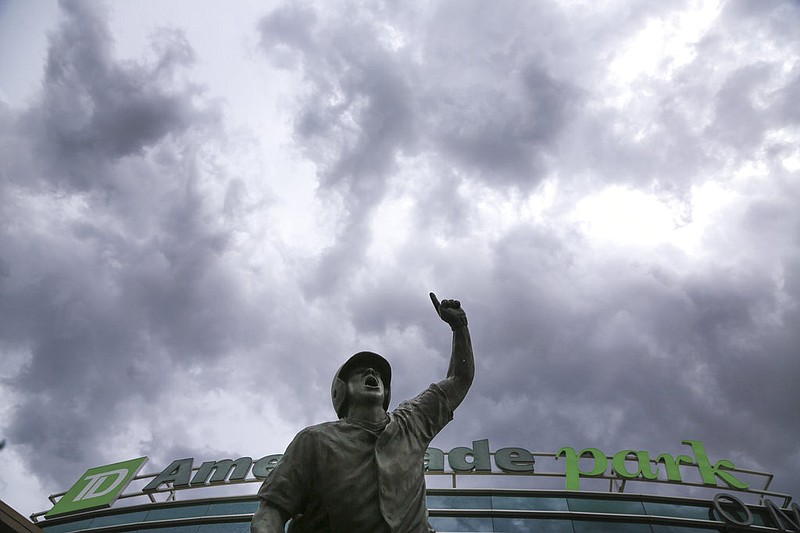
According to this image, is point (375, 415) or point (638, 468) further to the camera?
point (638, 468)

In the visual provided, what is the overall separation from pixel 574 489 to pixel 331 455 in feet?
66.8

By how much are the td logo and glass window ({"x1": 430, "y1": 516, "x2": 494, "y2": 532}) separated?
12.9m

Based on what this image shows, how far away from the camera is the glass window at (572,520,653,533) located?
19.8m

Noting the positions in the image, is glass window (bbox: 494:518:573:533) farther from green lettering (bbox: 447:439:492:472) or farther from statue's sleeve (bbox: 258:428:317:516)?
statue's sleeve (bbox: 258:428:317:516)

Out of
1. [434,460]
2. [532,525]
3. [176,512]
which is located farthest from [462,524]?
[176,512]

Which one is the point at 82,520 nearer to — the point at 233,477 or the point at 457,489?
the point at 233,477

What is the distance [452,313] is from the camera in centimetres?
392

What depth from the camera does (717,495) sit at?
20.8 metres

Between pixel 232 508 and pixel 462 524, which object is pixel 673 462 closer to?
pixel 462 524

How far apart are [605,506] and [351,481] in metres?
20.1

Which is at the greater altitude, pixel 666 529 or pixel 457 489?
pixel 457 489

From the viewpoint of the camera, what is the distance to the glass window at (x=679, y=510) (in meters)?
20.3

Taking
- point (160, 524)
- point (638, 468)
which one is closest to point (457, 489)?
point (638, 468)

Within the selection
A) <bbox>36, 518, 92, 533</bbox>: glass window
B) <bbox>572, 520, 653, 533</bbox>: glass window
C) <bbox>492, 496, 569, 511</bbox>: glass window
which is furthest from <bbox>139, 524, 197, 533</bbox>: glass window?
<bbox>572, 520, 653, 533</bbox>: glass window
